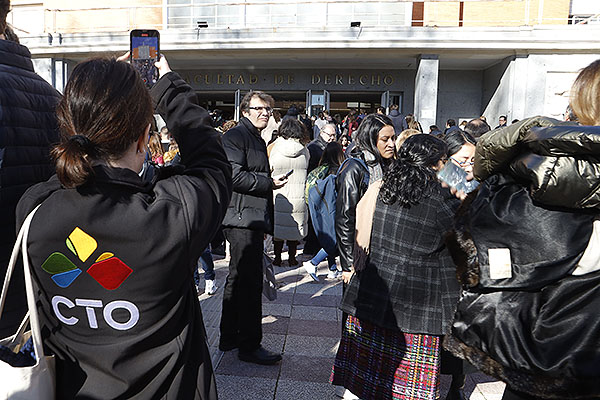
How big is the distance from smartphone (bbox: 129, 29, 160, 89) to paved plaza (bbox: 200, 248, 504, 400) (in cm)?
251

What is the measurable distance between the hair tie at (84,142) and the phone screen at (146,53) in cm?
46

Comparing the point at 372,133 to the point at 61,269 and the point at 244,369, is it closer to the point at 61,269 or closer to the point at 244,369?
the point at 244,369

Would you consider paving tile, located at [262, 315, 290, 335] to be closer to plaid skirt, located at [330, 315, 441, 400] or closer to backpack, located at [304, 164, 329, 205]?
plaid skirt, located at [330, 315, 441, 400]

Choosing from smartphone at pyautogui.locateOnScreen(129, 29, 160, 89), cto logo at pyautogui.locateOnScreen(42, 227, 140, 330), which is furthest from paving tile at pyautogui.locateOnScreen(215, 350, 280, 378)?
smartphone at pyautogui.locateOnScreen(129, 29, 160, 89)

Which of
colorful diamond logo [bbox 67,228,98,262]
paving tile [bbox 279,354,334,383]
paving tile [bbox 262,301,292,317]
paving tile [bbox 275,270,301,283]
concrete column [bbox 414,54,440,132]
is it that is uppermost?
concrete column [bbox 414,54,440,132]

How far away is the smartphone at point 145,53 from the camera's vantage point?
5.90 feet

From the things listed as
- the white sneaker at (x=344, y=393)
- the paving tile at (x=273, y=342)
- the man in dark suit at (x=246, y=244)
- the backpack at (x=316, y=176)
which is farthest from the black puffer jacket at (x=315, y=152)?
the white sneaker at (x=344, y=393)

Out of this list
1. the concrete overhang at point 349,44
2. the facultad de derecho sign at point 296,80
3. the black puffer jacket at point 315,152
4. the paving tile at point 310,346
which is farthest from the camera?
the facultad de derecho sign at point 296,80

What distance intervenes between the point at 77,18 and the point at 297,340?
1914cm

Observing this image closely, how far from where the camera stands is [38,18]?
19.8 metres

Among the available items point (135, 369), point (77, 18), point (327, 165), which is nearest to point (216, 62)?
point (77, 18)

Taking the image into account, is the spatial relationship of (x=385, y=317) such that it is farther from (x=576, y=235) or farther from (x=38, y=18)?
(x=38, y=18)

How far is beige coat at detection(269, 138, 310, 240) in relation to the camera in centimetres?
663

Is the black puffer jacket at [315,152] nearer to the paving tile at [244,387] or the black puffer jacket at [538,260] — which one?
the paving tile at [244,387]
